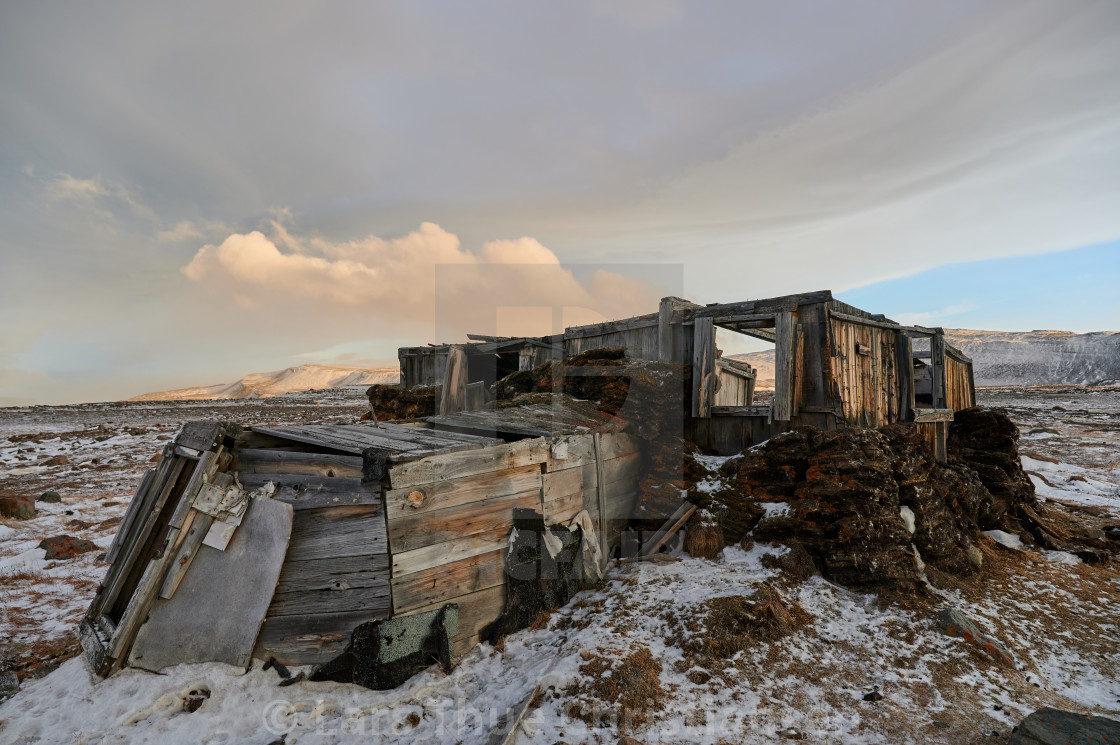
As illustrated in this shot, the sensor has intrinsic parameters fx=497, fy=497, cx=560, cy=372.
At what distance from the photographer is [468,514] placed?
5180mm

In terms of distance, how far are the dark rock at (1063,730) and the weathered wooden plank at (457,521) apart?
4471 mm

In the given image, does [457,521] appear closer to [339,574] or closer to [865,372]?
[339,574]

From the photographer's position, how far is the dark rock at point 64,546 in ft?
26.0

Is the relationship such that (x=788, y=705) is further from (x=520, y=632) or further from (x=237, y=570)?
(x=237, y=570)

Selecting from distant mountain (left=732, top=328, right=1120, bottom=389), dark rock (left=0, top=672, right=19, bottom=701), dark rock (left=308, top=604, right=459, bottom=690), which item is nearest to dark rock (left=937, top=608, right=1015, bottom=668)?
dark rock (left=308, top=604, right=459, bottom=690)

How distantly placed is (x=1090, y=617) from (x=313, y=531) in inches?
349

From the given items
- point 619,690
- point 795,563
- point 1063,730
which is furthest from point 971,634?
point 619,690

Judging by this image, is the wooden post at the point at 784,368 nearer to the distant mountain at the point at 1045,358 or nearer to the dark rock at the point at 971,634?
the dark rock at the point at 971,634

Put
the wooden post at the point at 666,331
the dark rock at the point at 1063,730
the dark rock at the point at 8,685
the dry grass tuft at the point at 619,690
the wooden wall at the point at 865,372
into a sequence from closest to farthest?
1. the dark rock at the point at 1063,730
2. the dry grass tuft at the point at 619,690
3. the dark rock at the point at 8,685
4. the wooden wall at the point at 865,372
5. the wooden post at the point at 666,331

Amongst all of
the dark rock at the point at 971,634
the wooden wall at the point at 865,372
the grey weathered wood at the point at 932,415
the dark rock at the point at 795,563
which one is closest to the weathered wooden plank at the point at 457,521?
the dark rock at the point at 795,563

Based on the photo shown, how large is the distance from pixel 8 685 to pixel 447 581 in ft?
12.8

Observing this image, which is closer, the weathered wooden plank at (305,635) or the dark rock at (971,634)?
the weathered wooden plank at (305,635)

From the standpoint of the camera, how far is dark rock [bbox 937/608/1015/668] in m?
4.98

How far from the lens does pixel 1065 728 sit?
3709 mm
